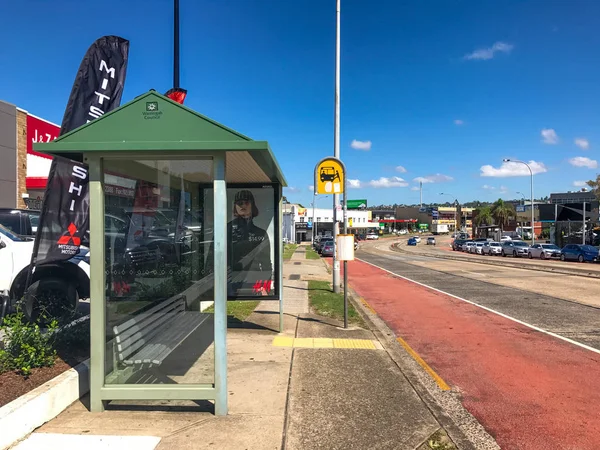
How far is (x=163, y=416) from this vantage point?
4.41m

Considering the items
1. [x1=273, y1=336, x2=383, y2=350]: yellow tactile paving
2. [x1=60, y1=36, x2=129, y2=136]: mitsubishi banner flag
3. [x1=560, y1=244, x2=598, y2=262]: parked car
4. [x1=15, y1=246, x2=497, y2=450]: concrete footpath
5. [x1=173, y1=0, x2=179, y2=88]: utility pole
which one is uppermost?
[x1=173, y1=0, x2=179, y2=88]: utility pole

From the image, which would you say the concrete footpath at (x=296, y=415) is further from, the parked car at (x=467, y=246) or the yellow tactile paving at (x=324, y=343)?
the parked car at (x=467, y=246)

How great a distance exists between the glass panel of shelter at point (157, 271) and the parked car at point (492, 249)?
46823 millimetres

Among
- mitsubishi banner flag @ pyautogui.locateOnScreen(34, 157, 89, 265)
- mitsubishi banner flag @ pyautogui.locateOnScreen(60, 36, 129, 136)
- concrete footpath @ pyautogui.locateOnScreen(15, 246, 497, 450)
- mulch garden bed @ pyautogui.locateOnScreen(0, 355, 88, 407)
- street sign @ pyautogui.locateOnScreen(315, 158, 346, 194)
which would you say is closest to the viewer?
concrete footpath @ pyautogui.locateOnScreen(15, 246, 497, 450)

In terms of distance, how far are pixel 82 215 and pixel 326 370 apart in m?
3.93

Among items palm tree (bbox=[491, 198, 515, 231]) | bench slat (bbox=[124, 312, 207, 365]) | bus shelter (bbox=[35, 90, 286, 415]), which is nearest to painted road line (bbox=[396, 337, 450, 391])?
bus shelter (bbox=[35, 90, 286, 415])

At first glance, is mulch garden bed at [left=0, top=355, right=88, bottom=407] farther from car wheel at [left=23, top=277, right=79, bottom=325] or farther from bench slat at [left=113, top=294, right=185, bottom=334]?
car wheel at [left=23, top=277, right=79, bottom=325]

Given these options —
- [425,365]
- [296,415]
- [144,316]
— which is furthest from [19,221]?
[425,365]

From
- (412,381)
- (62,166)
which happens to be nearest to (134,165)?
(62,166)

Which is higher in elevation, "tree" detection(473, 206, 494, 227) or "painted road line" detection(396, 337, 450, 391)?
"tree" detection(473, 206, 494, 227)

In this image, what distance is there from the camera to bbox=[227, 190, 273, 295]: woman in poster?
8.41 m

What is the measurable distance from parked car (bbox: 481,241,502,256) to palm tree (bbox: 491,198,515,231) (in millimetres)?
41952

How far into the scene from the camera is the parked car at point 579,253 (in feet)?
113

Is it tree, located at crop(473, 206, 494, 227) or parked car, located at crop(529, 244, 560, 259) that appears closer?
parked car, located at crop(529, 244, 560, 259)
